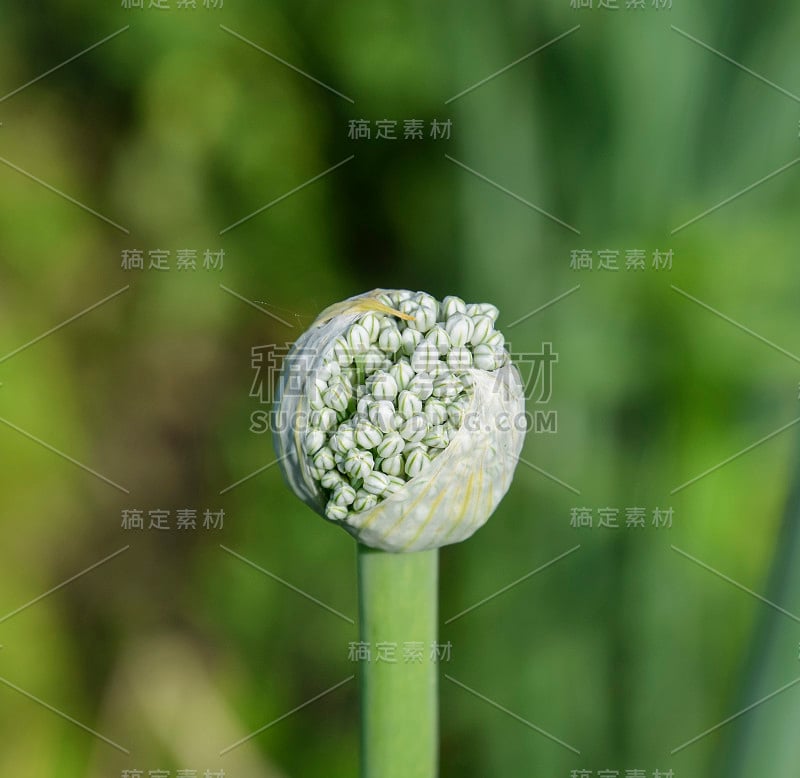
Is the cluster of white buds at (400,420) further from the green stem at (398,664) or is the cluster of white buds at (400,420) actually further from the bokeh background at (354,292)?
the bokeh background at (354,292)

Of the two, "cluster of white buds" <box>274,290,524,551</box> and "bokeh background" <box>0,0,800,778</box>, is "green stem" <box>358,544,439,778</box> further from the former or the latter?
"bokeh background" <box>0,0,800,778</box>

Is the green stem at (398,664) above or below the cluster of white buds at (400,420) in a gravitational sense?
below

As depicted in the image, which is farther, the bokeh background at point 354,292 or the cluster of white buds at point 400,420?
the bokeh background at point 354,292

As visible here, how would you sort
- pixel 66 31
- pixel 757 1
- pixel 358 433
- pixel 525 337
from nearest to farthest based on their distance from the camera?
pixel 358 433
pixel 757 1
pixel 525 337
pixel 66 31

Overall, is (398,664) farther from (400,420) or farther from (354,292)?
→ (354,292)

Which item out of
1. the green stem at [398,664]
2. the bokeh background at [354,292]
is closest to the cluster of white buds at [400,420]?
the green stem at [398,664]

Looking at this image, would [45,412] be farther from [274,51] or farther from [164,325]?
[274,51]

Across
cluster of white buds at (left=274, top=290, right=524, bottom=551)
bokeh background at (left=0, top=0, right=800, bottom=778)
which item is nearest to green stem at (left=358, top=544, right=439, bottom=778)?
cluster of white buds at (left=274, top=290, right=524, bottom=551)

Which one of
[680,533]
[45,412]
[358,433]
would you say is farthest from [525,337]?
[45,412]
